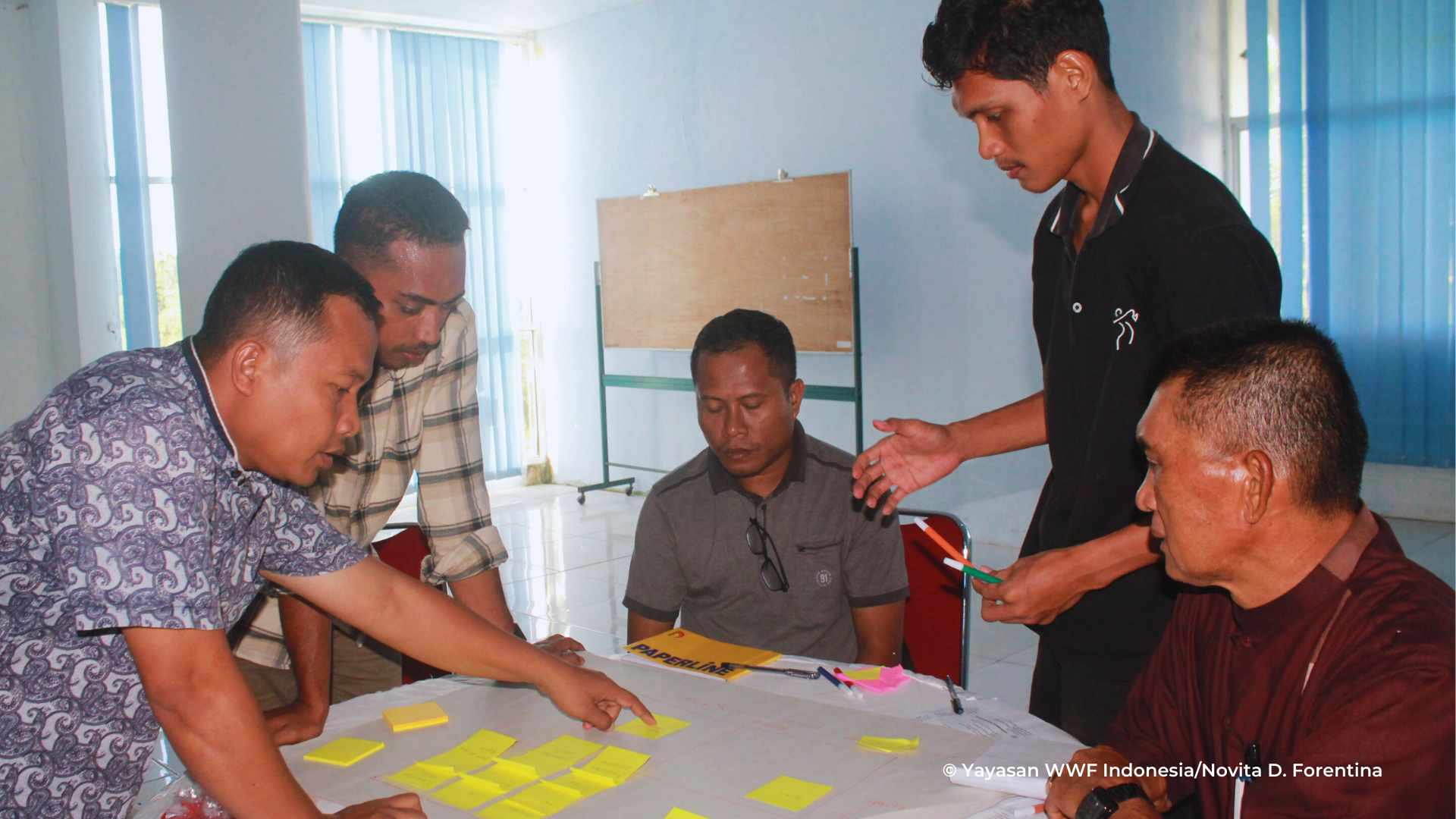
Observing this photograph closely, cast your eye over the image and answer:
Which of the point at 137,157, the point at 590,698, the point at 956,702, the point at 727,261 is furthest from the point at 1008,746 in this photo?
the point at 137,157

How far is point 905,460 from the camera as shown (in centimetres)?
183

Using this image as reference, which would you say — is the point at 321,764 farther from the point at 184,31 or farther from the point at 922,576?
the point at 184,31

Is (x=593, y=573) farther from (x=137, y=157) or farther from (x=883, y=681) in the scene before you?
(x=883, y=681)

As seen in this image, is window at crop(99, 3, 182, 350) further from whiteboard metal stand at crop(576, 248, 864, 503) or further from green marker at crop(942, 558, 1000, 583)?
green marker at crop(942, 558, 1000, 583)

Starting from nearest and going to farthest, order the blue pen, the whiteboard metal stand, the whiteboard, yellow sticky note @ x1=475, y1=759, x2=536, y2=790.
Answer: yellow sticky note @ x1=475, y1=759, x2=536, y2=790, the blue pen, the whiteboard metal stand, the whiteboard

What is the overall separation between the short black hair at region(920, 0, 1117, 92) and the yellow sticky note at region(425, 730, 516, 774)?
1178 mm

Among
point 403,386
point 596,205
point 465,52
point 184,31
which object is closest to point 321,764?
point 403,386

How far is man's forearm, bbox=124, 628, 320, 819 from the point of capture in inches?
43.1

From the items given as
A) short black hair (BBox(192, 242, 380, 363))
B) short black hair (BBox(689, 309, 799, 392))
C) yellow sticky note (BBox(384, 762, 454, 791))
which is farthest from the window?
yellow sticky note (BBox(384, 762, 454, 791))

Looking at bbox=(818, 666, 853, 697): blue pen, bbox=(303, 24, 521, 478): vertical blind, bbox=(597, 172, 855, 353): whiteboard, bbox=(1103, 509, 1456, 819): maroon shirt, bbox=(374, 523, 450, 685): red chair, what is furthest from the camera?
bbox=(303, 24, 521, 478): vertical blind

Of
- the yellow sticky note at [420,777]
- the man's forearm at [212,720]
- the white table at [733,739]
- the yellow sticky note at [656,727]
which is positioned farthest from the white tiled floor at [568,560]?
the man's forearm at [212,720]

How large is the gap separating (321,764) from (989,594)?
945 mm

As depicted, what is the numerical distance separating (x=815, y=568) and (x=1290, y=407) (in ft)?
3.74

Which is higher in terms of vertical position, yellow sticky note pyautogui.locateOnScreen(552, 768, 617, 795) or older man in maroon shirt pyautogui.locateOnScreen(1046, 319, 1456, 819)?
older man in maroon shirt pyautogui.locateOnScreen(1046, 319, 1456, 819)
